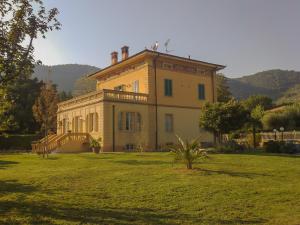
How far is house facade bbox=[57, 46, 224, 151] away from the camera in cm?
2947

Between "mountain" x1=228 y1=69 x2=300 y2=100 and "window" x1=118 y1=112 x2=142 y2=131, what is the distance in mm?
95423

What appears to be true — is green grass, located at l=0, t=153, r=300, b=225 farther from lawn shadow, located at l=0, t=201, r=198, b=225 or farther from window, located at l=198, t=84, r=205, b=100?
window, located at l=198, t=84, r=205, b=100

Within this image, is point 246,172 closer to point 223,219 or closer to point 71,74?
point 223,219

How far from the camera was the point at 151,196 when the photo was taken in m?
9.46

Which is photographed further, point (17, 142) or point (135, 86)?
point (17, 142)

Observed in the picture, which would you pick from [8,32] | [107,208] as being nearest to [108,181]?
[107,208]

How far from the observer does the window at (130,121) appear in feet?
98.0

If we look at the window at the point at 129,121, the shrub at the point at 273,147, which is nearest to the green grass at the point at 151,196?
the shrub at the point at 273,147

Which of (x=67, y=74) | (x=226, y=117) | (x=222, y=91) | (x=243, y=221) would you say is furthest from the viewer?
(x=67, y=74)

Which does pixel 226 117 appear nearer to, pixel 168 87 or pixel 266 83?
pixel 168 87

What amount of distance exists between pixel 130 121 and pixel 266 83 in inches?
4562

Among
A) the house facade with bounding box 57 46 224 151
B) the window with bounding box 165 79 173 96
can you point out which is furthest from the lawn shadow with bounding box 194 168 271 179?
the window with bounding box 165 79 173 96

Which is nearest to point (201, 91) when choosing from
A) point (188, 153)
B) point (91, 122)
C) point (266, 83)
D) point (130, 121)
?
point (130, 121)

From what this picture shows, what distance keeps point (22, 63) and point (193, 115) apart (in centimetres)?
2675
